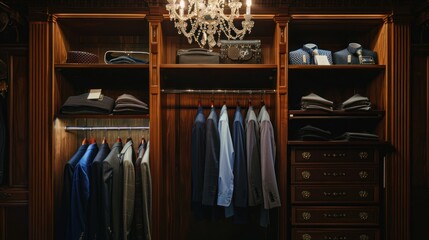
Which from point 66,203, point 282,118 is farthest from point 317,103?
point 66,203

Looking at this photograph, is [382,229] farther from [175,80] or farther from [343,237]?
[175,80]

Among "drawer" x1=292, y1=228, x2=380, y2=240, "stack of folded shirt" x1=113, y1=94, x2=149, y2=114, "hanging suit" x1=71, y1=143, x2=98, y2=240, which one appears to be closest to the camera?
"hanging suit" x1=71, y1=143, x2=98, y2=240

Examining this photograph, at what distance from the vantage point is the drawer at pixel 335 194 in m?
2.42

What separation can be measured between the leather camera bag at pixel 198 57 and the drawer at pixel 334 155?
2.76 ft

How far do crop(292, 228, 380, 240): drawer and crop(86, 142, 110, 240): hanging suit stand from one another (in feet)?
4.21

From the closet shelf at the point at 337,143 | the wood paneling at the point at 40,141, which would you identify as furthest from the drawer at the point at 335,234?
→ the wood paneling at the point at 40,141

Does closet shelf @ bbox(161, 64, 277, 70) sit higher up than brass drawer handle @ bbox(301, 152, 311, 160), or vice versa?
closet shelf @ bbox(161, 64, 277, 70)

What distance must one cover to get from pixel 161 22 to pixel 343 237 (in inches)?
75.1

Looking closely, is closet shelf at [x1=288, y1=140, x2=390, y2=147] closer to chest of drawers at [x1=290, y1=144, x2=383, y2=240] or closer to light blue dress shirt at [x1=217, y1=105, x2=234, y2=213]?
chest of drawers at [x1=290, y1=144, x2=383, y2=240]

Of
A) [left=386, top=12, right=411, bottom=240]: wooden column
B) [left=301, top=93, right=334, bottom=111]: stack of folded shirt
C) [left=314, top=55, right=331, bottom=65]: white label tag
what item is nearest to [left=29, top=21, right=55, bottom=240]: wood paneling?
[left=301, top=93, right=334, bottom=111]: stack of folded shirt

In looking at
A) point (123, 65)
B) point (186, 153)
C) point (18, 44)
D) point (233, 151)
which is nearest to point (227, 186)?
point (233, 151)

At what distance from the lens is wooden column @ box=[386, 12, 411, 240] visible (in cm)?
241

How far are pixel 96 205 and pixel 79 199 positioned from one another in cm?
11

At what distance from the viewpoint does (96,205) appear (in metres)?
2.35
